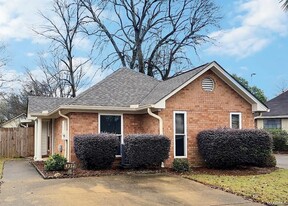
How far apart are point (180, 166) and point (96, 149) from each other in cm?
344

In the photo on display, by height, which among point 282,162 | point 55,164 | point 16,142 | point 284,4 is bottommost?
point 282,162

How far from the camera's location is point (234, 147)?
1438cm

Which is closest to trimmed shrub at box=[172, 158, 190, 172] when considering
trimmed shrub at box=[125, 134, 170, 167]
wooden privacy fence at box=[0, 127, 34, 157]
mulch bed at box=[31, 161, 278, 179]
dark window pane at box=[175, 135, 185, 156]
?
mulch bed at box=[31, 161, 278, 179]

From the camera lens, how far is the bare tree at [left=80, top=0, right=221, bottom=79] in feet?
121

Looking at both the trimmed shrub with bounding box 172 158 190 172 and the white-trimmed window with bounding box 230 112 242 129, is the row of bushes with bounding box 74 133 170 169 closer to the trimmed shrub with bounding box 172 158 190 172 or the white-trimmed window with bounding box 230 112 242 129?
the trimmed shrub with bounding box 172 158 190 172

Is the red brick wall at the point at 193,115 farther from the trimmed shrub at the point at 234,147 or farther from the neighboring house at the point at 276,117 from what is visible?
the neighboring house at the point at 276,117

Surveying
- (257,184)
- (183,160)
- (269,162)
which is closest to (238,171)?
(269,162)

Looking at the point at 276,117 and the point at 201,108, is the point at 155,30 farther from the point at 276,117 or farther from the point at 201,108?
the point at 201,108

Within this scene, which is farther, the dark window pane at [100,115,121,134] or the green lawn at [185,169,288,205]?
the dark window pane at [100,115,121,134]

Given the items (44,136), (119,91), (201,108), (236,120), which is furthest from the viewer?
(44,136)

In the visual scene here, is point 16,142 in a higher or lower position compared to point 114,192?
higher

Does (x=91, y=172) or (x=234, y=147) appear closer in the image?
(x=91, y=172)

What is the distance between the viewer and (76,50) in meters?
38.7

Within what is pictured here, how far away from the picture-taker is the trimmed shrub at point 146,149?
13.6 metres
